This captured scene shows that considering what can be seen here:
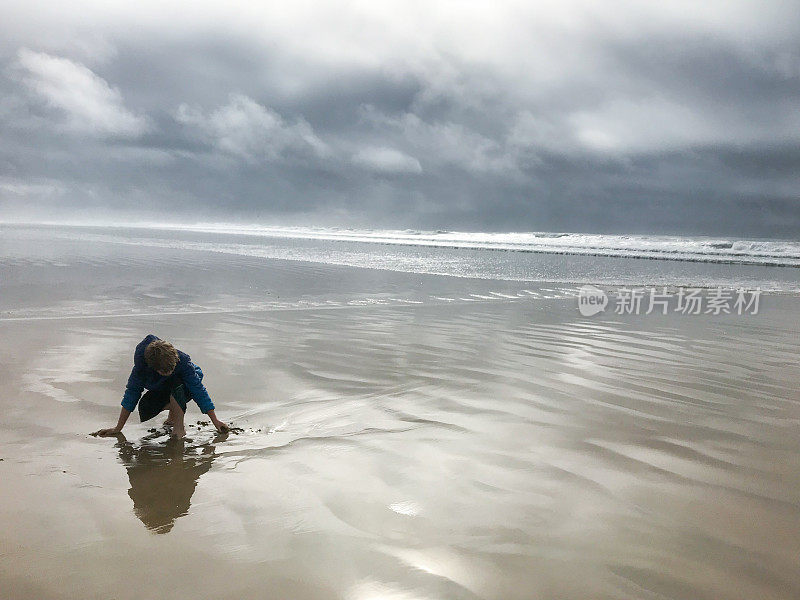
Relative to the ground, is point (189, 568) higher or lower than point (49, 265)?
lower

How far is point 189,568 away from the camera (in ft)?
10.3

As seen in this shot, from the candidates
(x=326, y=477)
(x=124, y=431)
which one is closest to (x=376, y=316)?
(x=124, y=431)

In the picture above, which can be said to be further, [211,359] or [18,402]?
[211,359]

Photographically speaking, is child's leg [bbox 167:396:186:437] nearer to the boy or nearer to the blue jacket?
the boy

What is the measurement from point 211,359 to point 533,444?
15.5 ft

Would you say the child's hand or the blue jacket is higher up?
the blue jacket

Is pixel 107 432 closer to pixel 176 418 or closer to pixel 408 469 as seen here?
pixel 176 418

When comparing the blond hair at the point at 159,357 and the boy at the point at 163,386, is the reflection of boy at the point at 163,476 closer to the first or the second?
the boy at the point at 163,386

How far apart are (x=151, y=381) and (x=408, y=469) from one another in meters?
2.41

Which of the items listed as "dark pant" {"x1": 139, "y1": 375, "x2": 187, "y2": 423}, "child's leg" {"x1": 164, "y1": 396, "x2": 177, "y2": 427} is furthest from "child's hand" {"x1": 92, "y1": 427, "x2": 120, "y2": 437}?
"child's leg" {"x1": 164, "y1": 396, "x2": 177, "y2": 427}

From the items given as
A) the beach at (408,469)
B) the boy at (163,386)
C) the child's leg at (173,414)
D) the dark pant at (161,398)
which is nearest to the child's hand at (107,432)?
the boy at (163,386)

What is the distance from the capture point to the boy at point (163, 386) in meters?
5.12

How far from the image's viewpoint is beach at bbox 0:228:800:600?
10.3ft

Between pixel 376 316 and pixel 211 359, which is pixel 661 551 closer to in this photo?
pixel 211 359
